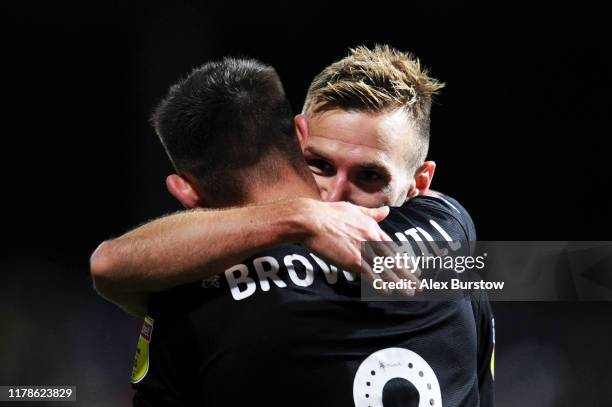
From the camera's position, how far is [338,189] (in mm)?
2393

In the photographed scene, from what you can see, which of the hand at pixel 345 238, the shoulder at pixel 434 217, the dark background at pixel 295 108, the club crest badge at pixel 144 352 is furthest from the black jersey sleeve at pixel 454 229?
the dark background at pixel 295 108

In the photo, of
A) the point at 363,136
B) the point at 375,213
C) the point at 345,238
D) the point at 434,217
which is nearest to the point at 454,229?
the point at 434,217

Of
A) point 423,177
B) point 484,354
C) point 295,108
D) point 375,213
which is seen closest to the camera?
point 375,213

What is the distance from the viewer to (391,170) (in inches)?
96.0

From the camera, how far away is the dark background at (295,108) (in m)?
4.96

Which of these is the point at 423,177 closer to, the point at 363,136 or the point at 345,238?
the point at 363,136

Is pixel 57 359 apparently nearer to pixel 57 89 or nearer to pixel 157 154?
pixel 157 154

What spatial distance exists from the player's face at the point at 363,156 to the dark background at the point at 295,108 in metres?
2.48

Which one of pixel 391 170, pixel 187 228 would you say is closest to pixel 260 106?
pixel 187 228

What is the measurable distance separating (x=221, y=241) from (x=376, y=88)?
116 centimetres

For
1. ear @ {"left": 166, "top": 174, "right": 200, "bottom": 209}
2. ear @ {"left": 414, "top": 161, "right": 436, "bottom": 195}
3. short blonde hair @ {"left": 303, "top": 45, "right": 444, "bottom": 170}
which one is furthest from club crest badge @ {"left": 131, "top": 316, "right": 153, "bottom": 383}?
ear @ {"left": 414, "top": 161, "right": 436, "bottom": 195}

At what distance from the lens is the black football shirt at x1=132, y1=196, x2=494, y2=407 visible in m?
→ 1.49

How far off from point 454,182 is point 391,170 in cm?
281

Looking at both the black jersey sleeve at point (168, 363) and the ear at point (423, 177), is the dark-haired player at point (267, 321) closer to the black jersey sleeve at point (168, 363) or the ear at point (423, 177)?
the black jersey sleeve at point (168, 363)
